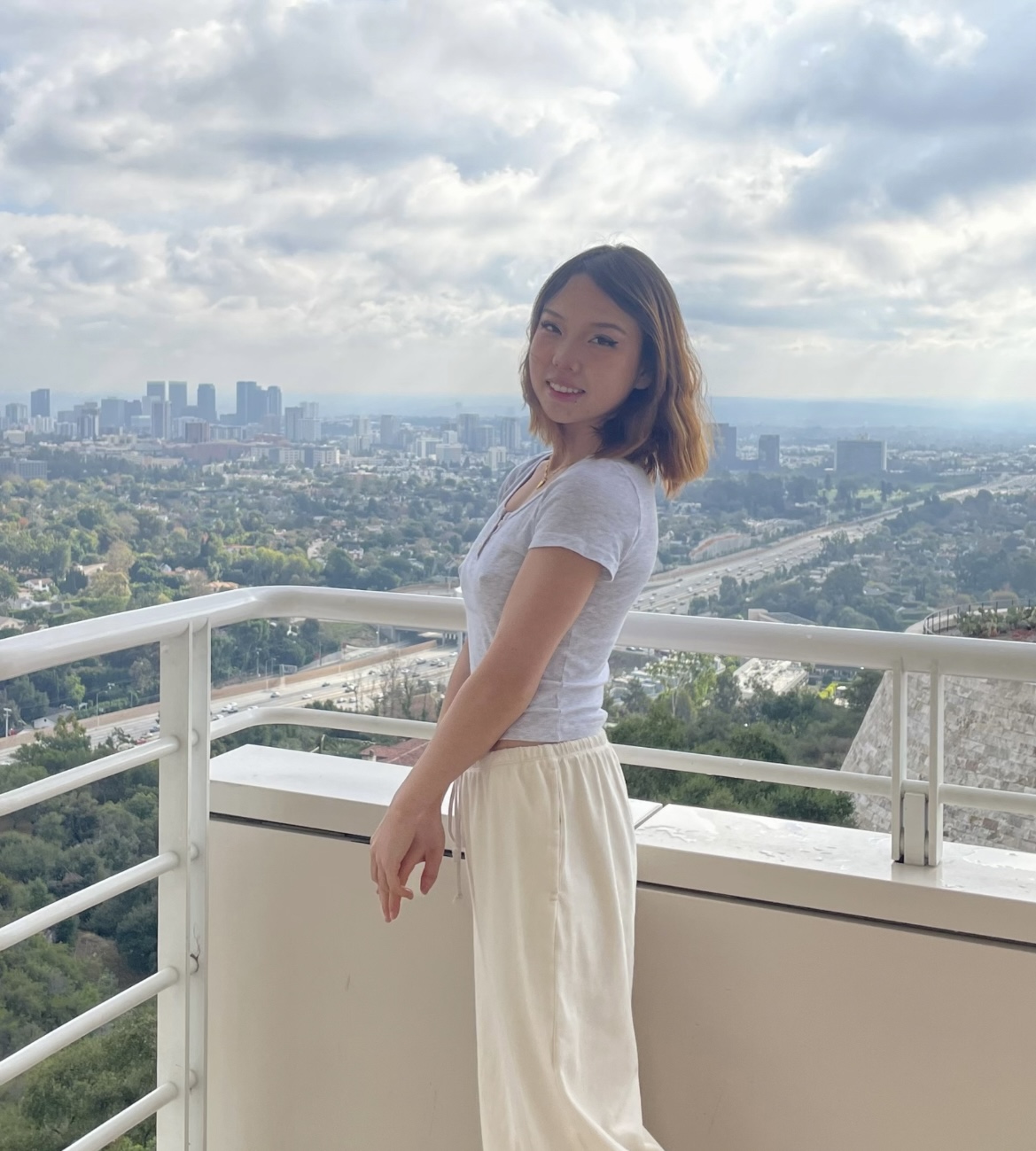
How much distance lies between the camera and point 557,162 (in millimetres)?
20703

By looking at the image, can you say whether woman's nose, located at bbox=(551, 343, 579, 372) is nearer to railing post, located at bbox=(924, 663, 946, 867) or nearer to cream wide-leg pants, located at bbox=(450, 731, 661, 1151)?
cream wide-leg pants, located at bbox=(450, 731, 661, 1151)

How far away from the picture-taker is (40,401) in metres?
14.0

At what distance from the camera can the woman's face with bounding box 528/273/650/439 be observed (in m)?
1.37

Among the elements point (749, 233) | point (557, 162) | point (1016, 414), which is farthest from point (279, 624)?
point (557, 162)

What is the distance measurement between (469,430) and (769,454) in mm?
2019

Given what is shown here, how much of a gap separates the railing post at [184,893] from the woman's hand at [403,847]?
0.49 m

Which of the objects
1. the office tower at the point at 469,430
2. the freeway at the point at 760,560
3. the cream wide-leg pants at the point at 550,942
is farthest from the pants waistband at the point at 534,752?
the office tower at the point at 469,430

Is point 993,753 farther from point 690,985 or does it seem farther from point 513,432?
point 690,985

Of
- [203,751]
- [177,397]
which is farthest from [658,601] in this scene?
[177,397]

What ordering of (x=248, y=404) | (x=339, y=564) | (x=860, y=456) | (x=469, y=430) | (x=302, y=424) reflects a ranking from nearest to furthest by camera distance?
(x=339, y=564)
(x=469, y=430)
(x=860, y=456)
(x=302, y=424)
(x=248, y=404)

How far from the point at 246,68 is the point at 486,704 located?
21835 millimetres

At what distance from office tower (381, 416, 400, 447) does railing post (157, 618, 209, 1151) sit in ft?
23.2

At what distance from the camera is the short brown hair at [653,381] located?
4.47ft

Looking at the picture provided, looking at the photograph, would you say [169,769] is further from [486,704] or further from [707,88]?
[707,88]
